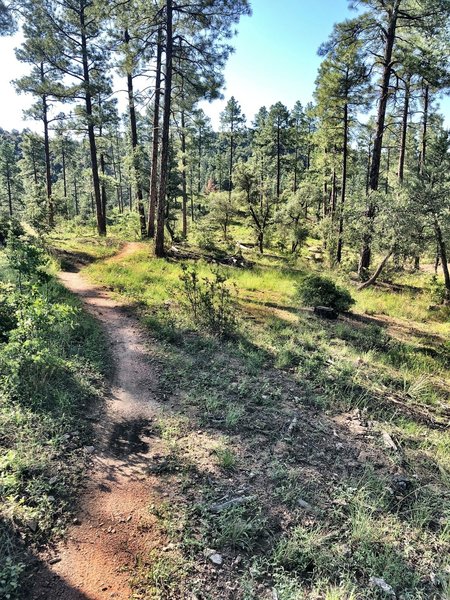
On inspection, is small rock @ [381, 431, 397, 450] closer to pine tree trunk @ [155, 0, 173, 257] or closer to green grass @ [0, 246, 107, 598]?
green grass @ [0, 246, 107, 598]

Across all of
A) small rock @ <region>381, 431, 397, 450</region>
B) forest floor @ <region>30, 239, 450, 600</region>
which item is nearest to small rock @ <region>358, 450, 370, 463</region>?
forest floor @ <region>30, 239, 450, 600</region>

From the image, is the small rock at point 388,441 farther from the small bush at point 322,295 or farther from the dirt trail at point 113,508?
the small bush at point 322,295

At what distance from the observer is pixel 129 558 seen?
8.86 feet

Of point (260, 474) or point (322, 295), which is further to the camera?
point (322, 295)

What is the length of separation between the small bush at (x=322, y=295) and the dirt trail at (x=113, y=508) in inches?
206

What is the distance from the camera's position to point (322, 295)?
9320 mm

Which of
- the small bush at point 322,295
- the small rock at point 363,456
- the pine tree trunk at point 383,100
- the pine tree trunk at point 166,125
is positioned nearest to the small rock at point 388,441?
the small rock at point 363,456

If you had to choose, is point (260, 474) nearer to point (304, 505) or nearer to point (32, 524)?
point (304, 505)

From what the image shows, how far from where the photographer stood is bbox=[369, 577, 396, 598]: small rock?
2590 millimetres

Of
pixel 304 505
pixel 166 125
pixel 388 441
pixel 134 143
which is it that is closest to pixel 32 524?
pixel 304 505

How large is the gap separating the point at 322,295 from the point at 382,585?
7179mm

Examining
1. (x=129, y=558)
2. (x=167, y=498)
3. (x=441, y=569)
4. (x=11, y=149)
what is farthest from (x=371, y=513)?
(x=11, y=149)

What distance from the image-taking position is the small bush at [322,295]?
9273mm

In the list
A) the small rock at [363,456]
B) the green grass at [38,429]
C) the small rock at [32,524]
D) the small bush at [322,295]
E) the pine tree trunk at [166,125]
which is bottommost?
the small rock at [363,456]
